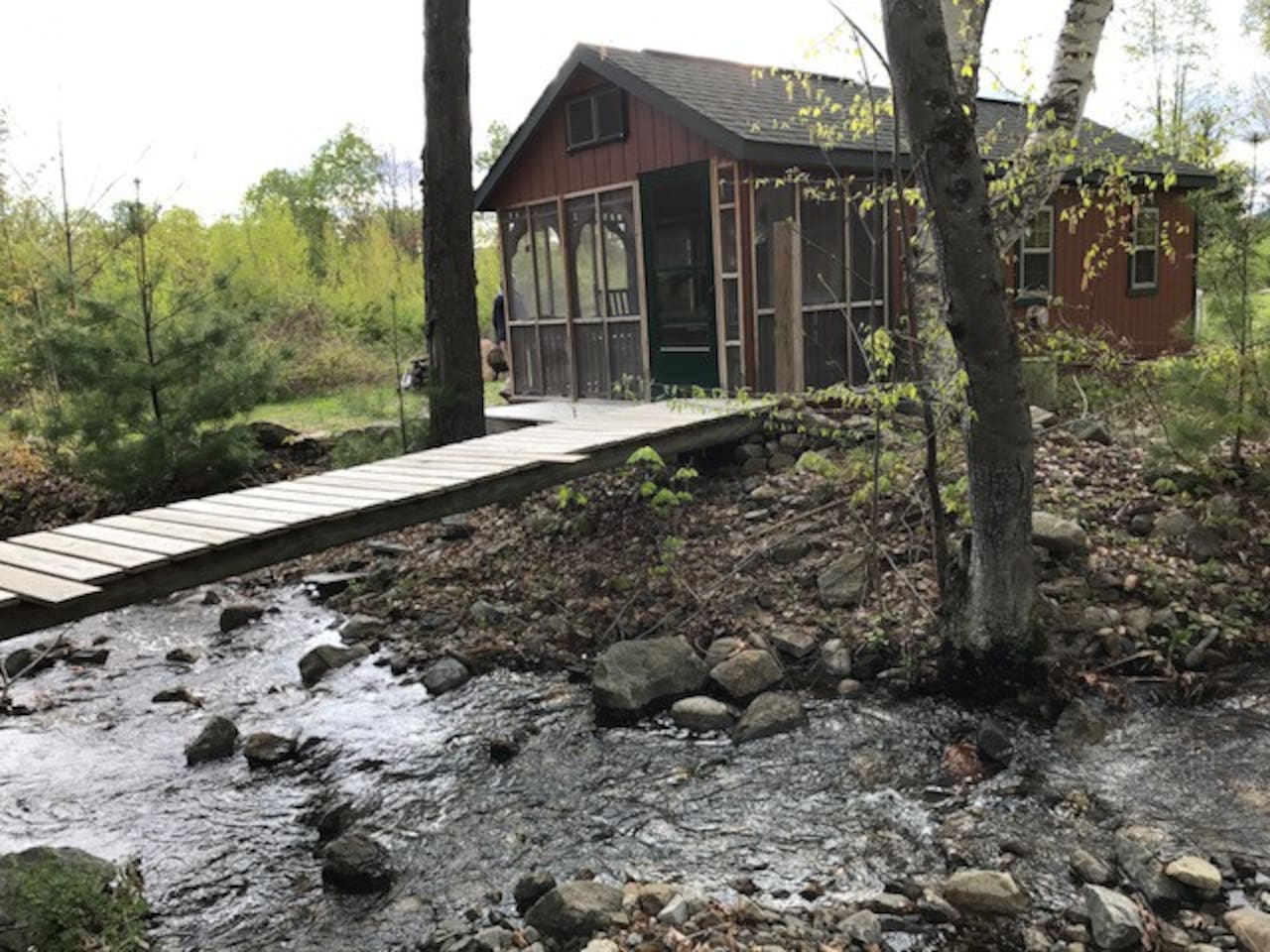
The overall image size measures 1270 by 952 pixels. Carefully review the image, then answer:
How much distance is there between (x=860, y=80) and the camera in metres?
5.35

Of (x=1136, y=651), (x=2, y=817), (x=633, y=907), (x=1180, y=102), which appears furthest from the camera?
(x=1180, y=102)

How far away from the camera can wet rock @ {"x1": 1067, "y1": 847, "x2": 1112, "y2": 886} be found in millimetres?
3518

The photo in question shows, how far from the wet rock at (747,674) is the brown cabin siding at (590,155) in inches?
209

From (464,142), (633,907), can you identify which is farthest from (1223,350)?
(464,142)

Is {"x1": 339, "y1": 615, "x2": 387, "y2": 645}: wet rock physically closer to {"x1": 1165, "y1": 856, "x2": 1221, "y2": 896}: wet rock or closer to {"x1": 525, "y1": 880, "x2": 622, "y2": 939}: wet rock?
{"x1": 525, "y1": 880, "x2": 622, "y2": 939}: wet rock

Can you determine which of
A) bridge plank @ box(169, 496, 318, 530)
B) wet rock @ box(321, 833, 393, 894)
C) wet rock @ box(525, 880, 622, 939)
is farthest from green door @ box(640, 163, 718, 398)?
wet rock @ box(525, 880, 622, 939)

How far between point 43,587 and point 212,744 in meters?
1.60

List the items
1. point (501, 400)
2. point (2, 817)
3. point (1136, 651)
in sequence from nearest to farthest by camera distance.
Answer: point (2, 817) → point (1136, 651) → point (501, 400)

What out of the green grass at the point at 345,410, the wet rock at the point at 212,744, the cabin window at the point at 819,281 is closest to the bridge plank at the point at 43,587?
the wet rock at the point at 212,744

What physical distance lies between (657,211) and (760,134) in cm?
179

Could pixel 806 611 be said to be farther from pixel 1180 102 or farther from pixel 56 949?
pixel 1180 102

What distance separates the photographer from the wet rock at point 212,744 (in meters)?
5.22

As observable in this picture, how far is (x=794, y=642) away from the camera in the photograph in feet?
18.6

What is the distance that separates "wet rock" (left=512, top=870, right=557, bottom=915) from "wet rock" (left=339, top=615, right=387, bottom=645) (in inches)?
137
